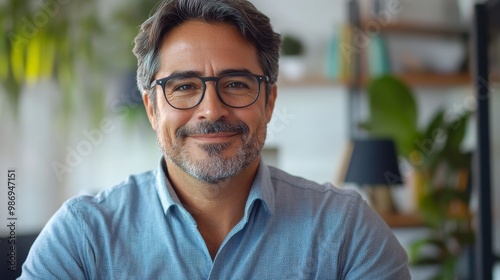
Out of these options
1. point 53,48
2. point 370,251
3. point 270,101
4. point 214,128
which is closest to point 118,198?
point 214,128

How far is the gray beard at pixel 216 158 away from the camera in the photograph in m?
1.01

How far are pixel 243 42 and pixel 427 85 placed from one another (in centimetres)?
199

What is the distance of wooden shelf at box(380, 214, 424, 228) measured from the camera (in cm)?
258

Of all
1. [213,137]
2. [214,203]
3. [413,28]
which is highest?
[413,28]

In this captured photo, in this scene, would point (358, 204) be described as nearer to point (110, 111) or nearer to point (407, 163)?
point (110, 111)

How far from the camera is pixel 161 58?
1.05 m

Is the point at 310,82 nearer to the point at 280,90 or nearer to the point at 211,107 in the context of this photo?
the point at 280,90

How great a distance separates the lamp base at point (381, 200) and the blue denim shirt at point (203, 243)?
1.51 m

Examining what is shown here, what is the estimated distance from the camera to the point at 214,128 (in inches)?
39.3

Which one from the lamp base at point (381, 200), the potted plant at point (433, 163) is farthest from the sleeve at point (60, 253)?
the lamp base at point (381, 200)

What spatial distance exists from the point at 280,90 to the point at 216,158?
1.51m

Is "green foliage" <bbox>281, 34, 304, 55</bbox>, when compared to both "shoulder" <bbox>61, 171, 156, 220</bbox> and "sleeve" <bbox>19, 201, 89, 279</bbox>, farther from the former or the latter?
"sleeve" <bbox>19, 201, 89, 279</bbox>

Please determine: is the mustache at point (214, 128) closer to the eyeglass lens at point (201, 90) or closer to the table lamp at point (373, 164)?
the eyeglass lens at point (201, 90)

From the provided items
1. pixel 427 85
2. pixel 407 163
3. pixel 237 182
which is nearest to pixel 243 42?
pixel 237 182
